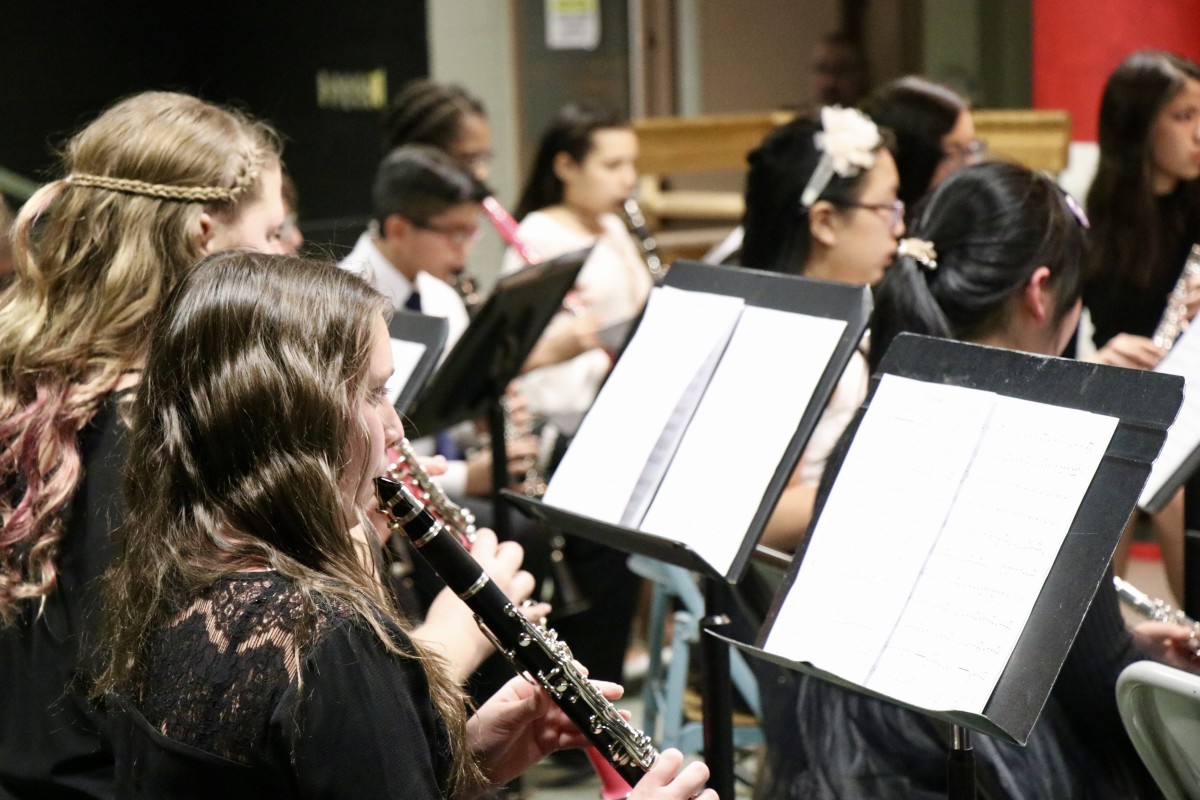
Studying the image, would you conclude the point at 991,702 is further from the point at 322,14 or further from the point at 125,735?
the point at 322,14

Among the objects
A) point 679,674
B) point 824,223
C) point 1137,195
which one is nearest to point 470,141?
point 824,223

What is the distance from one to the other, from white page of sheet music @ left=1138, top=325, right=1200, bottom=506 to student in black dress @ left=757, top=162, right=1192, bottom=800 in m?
0.19

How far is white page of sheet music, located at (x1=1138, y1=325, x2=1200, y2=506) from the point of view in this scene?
1869 mm

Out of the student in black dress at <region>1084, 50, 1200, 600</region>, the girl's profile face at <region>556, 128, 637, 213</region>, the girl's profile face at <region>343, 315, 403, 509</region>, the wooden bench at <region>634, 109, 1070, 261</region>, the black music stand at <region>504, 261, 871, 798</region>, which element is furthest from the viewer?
the wooden bench at <region>634, 109, 1070, 261</region>

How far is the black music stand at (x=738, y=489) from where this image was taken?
5.09 ft

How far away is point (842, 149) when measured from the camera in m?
2.42

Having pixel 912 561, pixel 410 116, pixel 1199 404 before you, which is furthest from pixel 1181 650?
pixel 410 116

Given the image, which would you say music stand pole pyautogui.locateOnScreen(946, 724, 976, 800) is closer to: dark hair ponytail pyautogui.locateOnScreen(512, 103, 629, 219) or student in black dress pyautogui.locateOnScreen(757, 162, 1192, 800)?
student in black dress pyautogui.locateOnScreen(757, 162, 1192, 800)

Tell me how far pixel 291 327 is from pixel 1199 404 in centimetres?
139

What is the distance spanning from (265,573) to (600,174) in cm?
298

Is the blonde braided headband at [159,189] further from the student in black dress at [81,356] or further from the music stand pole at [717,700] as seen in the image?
the music stand pole at [717,700]

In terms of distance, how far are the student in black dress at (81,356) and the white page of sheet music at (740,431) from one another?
621 mm

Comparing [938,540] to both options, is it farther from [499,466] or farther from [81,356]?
[499,466]

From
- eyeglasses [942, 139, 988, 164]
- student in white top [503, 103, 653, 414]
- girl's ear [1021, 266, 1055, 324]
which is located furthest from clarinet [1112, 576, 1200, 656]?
student in white top [503, 103, 653, 414]
